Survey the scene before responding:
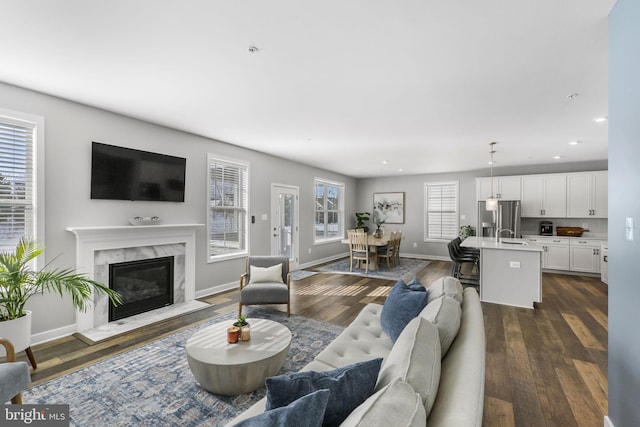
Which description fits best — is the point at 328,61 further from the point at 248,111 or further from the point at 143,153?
the point at 143,153

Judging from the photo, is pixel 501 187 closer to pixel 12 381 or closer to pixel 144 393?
pixel 144 393

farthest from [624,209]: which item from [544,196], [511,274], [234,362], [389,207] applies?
[389,207]

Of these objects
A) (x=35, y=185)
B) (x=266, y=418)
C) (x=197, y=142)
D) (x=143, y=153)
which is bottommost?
(x=266, y=418)

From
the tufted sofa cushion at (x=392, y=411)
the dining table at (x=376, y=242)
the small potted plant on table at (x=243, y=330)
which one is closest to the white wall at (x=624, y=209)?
the tufted sofa cushion at (x=392, y=411)

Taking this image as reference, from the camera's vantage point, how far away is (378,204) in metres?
9.44

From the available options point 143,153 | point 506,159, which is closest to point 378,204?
point 506,159

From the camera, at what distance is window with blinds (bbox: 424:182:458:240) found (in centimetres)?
835

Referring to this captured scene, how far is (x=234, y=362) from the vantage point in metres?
2.10

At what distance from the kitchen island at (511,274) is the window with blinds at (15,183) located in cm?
551

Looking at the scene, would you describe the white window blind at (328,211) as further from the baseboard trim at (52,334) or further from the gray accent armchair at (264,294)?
the baseboard trim at (52,334)

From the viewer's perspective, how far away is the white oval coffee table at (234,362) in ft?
6.87

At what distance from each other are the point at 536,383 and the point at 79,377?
3676 millimetres

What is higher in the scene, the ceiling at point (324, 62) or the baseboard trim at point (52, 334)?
the ceiling at point (324, 62)

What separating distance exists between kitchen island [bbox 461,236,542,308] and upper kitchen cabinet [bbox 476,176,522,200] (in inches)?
128
